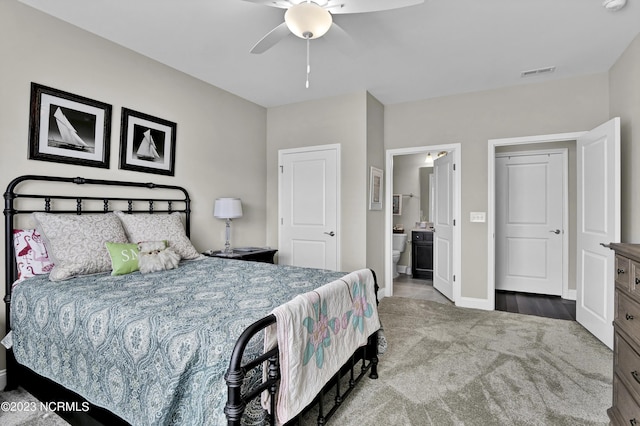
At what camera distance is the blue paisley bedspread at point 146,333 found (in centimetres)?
118

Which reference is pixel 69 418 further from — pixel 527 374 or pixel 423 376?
pixel 527 374

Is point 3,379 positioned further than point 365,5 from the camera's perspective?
Yes

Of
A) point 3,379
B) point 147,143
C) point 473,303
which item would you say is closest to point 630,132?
point 473,303

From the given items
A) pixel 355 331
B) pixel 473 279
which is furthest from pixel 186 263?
pixel 473 279

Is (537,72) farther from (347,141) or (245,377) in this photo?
(245,377)

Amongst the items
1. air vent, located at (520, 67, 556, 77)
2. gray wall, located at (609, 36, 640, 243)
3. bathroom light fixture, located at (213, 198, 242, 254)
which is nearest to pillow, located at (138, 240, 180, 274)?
bathroom light fixture, located at (213, 198, 242, 254)

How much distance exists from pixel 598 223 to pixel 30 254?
453 cm

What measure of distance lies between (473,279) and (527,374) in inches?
67.2

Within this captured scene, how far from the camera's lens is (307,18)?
6.08 ft

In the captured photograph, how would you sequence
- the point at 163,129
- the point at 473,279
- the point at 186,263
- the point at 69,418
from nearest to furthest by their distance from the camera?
the point at 69,418 < the point at 186,263 < the point at 163,129 < the point at 473,279

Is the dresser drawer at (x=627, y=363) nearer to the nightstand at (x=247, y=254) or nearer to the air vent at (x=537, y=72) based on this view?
the air vent at (x=537, y=72)

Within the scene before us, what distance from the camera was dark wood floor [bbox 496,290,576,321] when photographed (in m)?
3.76

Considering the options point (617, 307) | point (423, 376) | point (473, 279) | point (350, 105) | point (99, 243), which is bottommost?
point (423, 376)

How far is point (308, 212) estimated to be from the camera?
4.33 meters
